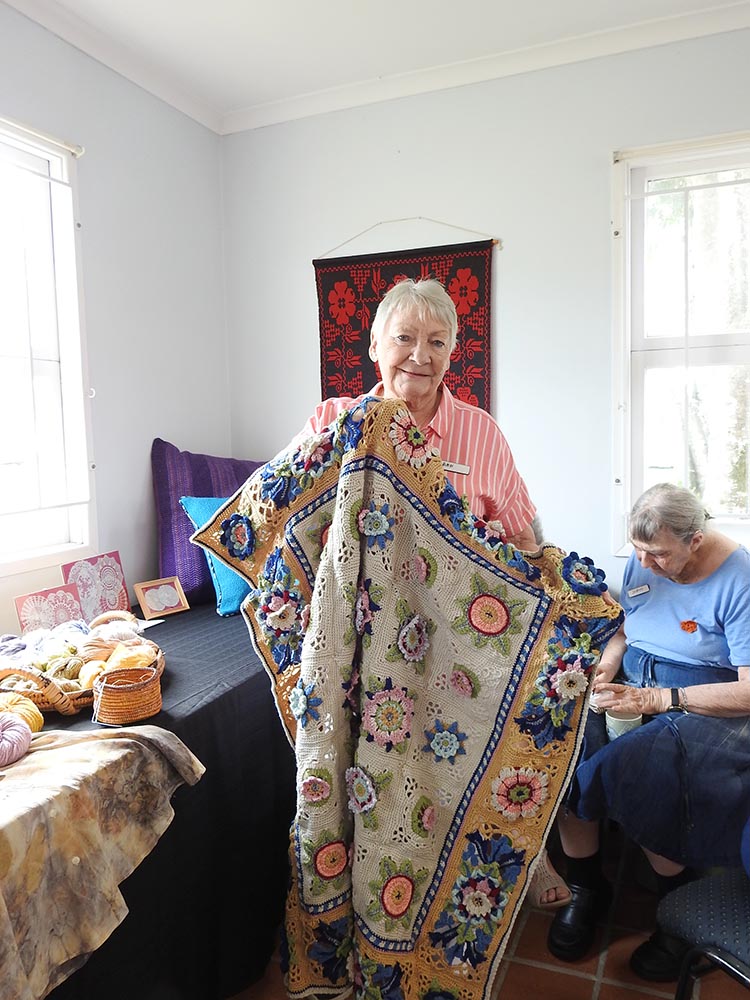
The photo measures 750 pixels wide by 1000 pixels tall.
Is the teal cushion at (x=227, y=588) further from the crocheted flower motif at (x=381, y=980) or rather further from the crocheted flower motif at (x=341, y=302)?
the crocheted flower motif at (x=381, y=980)

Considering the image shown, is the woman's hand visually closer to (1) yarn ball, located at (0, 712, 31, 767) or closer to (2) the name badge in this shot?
(2) the name badge

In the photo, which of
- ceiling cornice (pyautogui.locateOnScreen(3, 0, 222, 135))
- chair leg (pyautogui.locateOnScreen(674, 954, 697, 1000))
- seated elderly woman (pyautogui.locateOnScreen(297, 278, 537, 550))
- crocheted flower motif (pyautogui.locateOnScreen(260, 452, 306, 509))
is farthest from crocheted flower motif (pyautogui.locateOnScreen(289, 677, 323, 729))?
ceiling cornice (pyautogui.locateOnScreen(3, 0, 222, 135))

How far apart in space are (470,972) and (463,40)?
9.25 ft

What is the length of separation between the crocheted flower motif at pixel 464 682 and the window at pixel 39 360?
155cm

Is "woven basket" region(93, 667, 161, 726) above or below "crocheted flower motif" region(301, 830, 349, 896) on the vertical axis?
above

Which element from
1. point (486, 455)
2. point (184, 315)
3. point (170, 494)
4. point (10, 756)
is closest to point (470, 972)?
point (10, 756)

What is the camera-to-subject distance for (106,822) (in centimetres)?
137

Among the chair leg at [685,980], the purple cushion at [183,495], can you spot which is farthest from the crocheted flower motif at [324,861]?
the purple cushion at [183,495]

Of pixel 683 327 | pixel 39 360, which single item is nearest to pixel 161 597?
pixel 39 360

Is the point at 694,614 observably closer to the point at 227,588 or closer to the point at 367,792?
the point at 367,792

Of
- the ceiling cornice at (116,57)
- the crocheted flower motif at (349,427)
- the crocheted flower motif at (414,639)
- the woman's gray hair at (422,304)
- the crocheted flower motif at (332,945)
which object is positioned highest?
the ceiling cornice at (116,57)

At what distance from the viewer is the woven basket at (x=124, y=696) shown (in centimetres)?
164

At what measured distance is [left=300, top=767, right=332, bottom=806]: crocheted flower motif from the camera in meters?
1.37

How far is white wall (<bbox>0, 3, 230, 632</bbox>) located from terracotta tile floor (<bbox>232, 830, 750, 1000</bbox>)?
1657 millimetres
